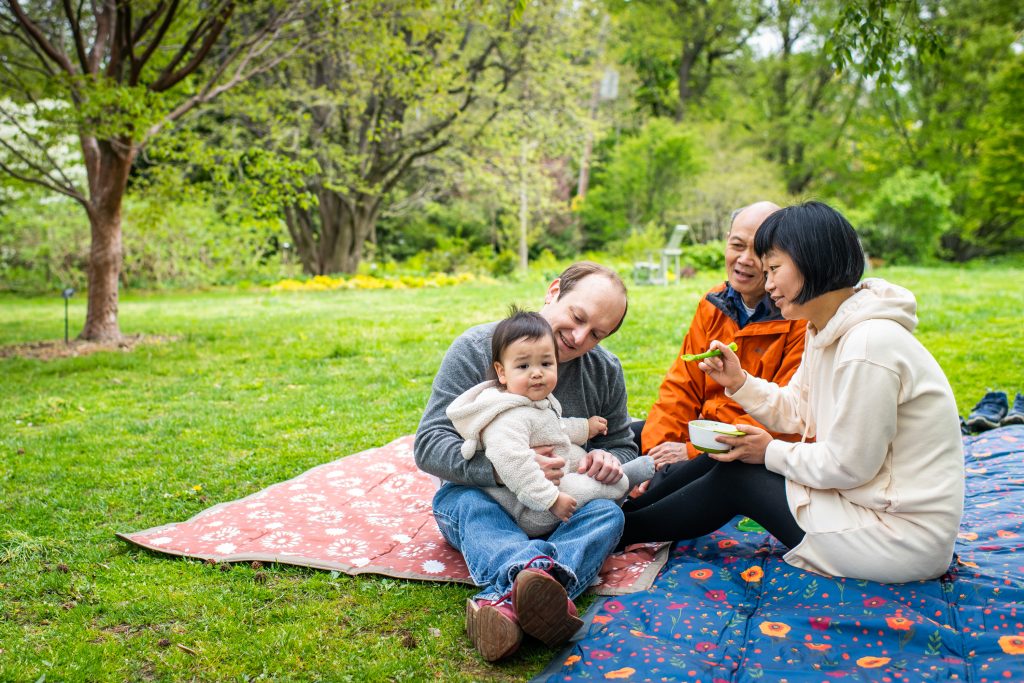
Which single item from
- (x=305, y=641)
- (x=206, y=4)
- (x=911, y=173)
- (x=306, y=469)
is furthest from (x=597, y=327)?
(x=911, y=173)

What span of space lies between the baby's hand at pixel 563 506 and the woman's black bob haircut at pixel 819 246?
39.1 inches

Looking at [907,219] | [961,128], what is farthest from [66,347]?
[961,128]

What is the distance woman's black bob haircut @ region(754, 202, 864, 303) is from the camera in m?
2.47

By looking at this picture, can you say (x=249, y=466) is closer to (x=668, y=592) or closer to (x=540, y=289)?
(x=668, y=592)

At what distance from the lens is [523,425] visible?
285 centimetres

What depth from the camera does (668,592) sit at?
9.37ft

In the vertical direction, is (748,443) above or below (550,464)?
above

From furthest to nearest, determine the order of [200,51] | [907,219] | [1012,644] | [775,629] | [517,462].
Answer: [907,219] < [200,51] < [517,462] < [775,629] < [1012,644]

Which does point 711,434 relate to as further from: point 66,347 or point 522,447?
point 66,347

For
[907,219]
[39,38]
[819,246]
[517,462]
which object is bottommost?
[517,462]

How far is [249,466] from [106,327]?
210 inches

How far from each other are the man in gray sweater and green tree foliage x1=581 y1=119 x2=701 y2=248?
19.5 metres

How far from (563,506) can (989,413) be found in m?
3.13

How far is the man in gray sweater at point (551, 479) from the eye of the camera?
2453 mm
